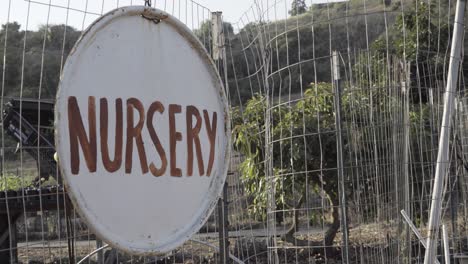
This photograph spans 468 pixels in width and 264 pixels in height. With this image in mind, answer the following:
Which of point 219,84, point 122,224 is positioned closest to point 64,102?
point 122,224

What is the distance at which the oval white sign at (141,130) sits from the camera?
1.63 m

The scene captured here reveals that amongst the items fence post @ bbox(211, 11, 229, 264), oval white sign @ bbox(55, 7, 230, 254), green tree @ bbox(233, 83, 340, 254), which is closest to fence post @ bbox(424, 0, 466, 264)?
fence post @ bbox(211, 11, 229, 264)

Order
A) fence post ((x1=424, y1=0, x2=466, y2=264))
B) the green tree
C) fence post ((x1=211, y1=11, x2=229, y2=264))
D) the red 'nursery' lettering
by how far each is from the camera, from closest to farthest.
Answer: the red 'nursery' lettering → fence post ((x1=424, y1=0, x2=466, y2=264)) → fence post ((x1=211, y1=11, x2=229, y2=264)) → the green tree

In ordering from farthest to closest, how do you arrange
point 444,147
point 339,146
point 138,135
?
1. point 339,146
2. point 444,147
3. point 138,135

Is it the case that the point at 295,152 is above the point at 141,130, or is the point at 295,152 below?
above

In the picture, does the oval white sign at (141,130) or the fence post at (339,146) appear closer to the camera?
the oval white sign at (141,130)

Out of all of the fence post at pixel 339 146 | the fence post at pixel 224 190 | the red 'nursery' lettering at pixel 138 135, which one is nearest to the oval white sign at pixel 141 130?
the red 'nursery' lettering at pixel 138 135

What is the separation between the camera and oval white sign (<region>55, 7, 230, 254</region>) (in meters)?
1.63

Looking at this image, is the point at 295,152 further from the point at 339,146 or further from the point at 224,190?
the point at 224,190

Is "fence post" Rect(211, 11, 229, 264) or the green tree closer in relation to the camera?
"fence post" Rect(211, 11, 229, 264)

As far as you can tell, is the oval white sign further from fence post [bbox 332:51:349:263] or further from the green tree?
the green tree

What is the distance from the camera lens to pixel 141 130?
1756 mm

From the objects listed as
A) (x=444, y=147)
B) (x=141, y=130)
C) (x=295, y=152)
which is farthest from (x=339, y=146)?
(x=295, y=152)

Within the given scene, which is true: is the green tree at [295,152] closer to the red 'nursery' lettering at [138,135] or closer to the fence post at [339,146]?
the fence post at [339,146]
